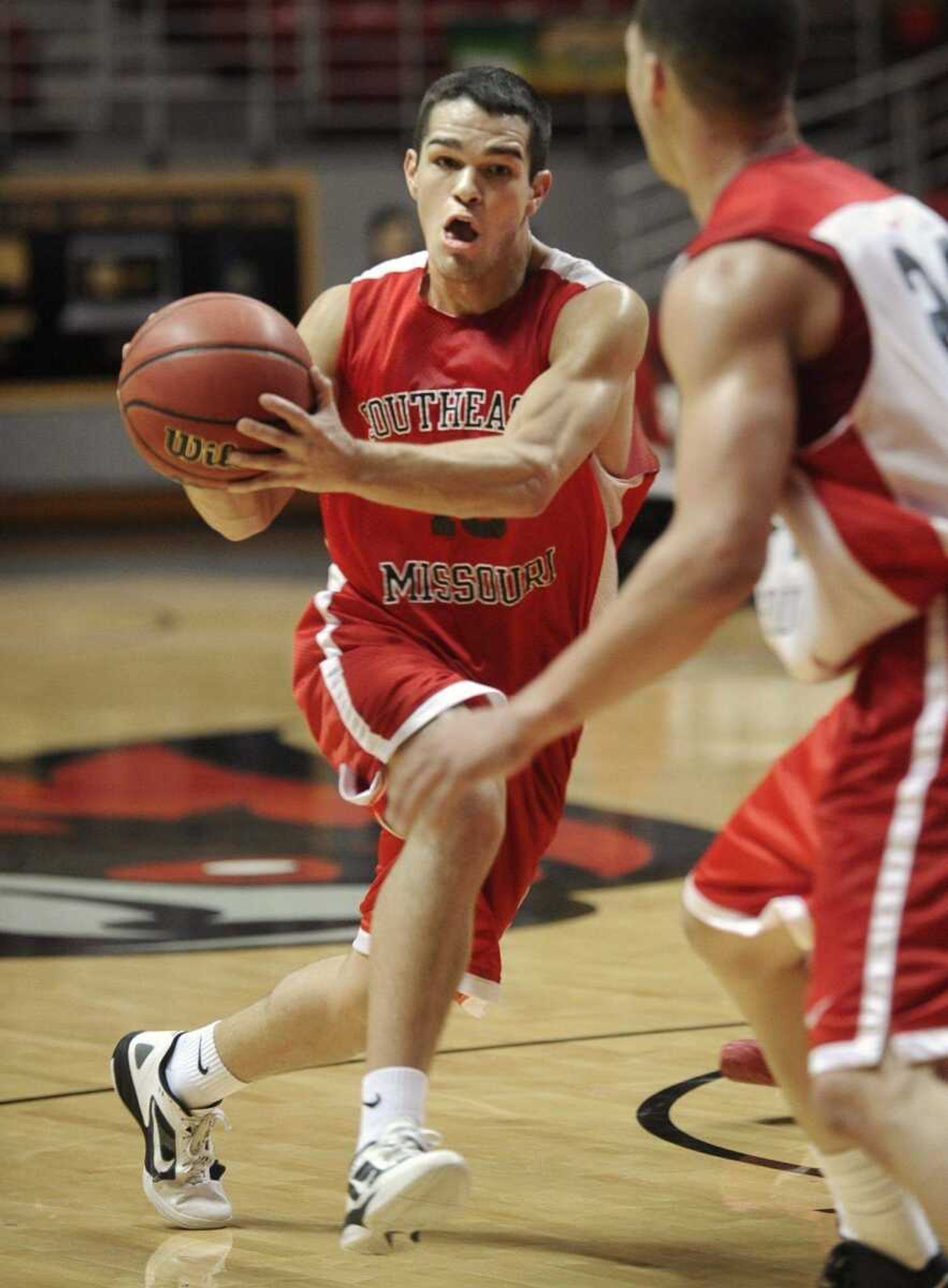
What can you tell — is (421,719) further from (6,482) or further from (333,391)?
(6,482)

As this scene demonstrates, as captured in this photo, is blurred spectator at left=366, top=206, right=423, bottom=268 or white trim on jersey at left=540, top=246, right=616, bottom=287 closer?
white trim on jersey at left=540, top=246, right=616, bottom=287

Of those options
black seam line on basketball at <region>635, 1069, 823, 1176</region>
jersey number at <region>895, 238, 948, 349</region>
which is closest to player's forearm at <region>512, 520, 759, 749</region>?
jersey number at <region>895, 238, 948, 349</region>

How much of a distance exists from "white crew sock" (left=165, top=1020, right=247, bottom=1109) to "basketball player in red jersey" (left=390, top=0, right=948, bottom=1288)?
1.28 metres

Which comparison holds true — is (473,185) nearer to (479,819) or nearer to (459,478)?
(459,478)

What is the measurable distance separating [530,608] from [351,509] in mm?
357

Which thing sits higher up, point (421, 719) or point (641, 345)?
point (641, 345)

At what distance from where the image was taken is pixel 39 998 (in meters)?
5.24

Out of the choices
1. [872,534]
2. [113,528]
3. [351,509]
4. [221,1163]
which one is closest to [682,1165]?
[221,1163]

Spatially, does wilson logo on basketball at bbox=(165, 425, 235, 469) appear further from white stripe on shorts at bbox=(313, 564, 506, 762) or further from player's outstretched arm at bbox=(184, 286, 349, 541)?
white stripe on shorts at bbox=(313, 564, 506, 762)

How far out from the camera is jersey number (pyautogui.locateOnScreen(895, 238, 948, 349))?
2586 mm

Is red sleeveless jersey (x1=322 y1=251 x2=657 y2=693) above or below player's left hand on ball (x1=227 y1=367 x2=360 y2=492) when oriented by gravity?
below

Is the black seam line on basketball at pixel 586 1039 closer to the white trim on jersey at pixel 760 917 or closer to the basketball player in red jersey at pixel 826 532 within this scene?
the white trim on jersey at pixel 760 917

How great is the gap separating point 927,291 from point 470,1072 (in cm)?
245

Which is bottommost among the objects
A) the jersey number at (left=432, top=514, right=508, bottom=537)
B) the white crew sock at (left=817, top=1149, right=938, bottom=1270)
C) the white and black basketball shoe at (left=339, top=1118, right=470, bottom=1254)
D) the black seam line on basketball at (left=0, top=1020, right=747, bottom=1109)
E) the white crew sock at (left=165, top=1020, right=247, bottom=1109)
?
the black seam line on basketball at (left=0, top=1020, right=747, bottom=1109)
